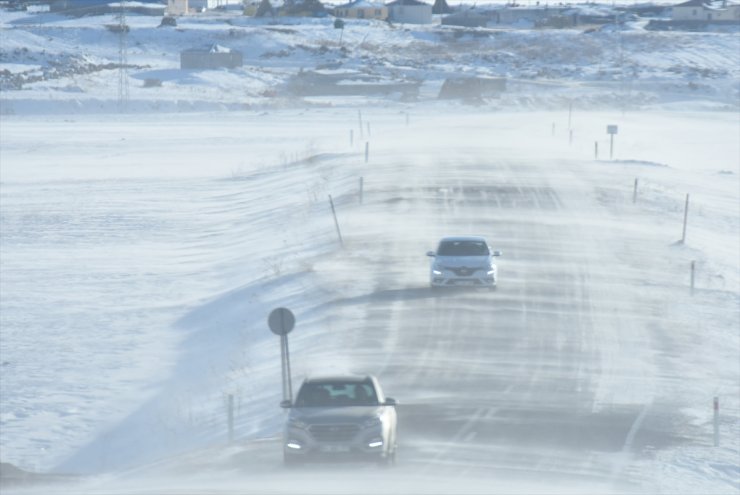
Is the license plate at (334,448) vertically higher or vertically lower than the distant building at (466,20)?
lower

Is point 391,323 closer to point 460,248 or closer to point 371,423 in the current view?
point 460,248

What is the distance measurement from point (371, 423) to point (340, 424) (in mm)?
357

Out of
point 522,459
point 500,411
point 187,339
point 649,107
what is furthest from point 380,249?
point 649,107

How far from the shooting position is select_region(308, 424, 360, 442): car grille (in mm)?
14805

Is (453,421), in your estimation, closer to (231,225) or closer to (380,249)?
(380,249)

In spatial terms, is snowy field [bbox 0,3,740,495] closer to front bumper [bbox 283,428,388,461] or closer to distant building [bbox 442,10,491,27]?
front bumper [bbox 283,428,388,461]

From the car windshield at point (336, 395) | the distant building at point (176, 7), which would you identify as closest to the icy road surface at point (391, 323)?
the car windshield at point (336, 395)

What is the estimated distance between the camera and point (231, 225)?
139ft

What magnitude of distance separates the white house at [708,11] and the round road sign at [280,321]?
163m

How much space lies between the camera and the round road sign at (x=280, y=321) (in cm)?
1830

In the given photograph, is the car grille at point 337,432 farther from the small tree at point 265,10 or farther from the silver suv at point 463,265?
the small tree at point 265,10

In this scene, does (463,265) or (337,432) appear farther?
(463,265)

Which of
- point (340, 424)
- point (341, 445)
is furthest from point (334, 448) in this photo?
point (340, 424)

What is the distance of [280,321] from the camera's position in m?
18.3
